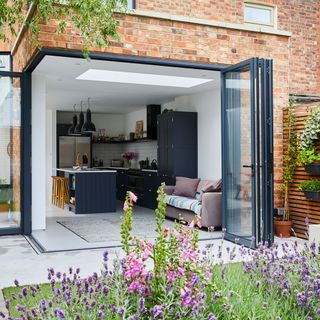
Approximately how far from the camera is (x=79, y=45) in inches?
248

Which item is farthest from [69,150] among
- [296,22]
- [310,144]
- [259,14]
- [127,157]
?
[310,144]

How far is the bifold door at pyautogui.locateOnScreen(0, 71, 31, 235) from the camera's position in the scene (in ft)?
24.6

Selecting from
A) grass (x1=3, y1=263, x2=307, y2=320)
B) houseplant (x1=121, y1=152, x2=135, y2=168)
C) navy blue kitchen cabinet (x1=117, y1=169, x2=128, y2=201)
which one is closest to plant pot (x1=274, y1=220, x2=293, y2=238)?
grass (x1=3, y1=263, x2=307, y2=320)

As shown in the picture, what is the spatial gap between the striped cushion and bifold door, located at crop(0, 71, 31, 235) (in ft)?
9.24

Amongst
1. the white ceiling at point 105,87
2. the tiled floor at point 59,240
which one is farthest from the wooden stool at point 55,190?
the tiled floor at point 59,240

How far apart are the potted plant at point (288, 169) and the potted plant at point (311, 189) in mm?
481

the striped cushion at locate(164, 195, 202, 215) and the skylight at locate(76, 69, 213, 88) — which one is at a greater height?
the skylight at locate(76, 69, 213, 88)

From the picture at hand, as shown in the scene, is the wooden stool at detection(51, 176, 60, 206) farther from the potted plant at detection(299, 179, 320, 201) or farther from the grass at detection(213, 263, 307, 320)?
the grass at detection(213, 263, 307, 320)

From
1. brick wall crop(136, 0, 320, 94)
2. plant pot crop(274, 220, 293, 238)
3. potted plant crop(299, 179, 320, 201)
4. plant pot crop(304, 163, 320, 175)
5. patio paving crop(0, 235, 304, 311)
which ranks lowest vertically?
Answer: patio paving crop(0, 235, 304, 311)

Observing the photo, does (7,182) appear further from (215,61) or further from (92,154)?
(92,154)

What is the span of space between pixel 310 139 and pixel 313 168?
442 mm

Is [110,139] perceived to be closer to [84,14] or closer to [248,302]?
[84,14]

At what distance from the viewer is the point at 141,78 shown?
865 cm

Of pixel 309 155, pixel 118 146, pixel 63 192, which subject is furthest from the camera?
pixel 118 146
